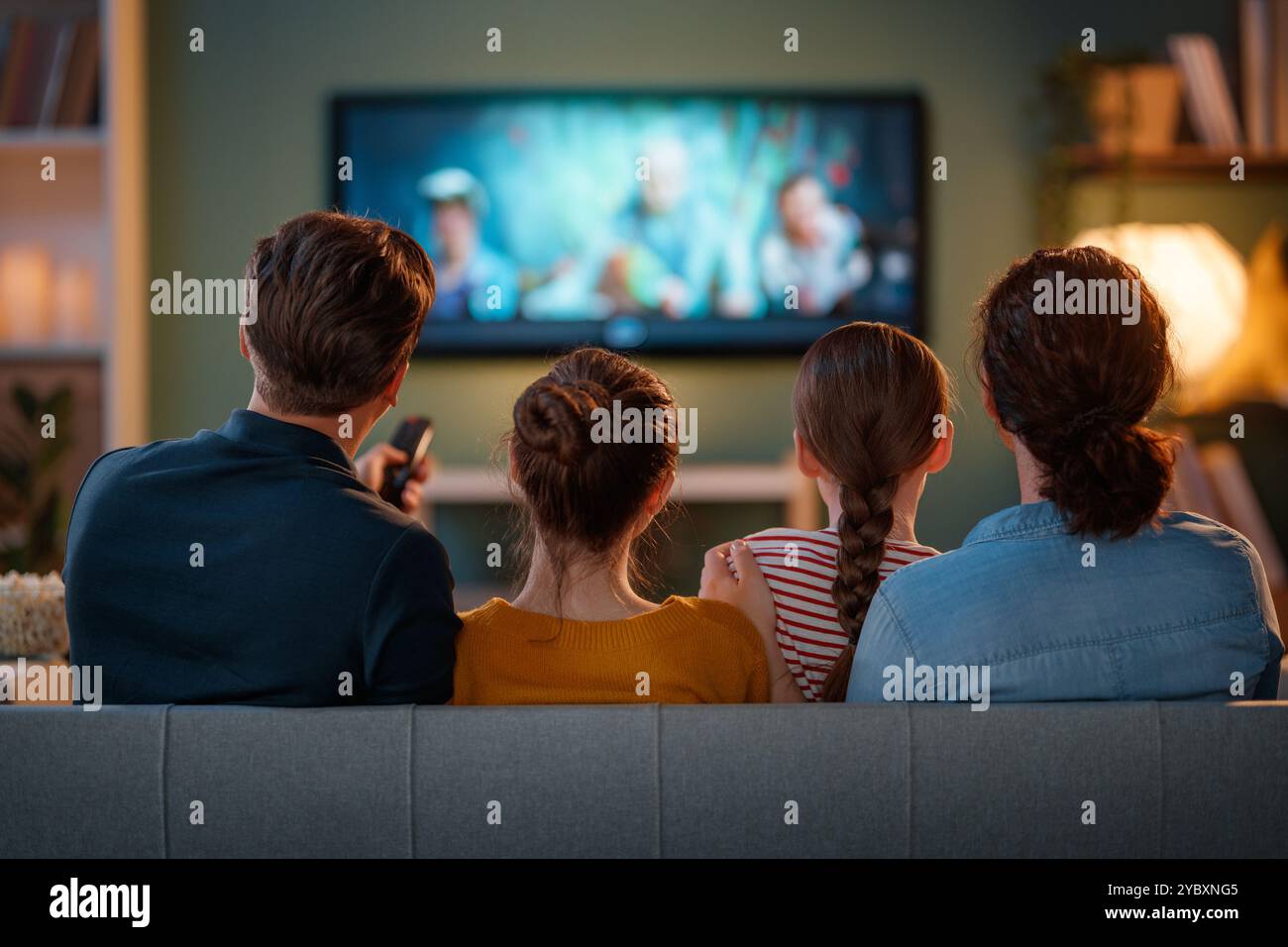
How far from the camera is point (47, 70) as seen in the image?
353 cm

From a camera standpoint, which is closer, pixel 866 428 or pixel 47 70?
pixel 866 428

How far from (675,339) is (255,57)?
156 centimetres

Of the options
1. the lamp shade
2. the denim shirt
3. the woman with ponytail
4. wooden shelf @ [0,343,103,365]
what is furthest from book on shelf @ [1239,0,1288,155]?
wooden shelf @ [0,343,103,365]

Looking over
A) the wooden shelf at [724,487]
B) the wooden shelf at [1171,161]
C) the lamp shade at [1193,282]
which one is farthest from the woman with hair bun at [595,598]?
the wooden shelf at [1171,161]

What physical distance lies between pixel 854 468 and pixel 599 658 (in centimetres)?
36

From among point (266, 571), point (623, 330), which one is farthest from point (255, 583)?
point (623, 330)

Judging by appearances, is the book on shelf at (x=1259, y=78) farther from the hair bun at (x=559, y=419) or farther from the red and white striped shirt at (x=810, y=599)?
the hair bun at (x=559, y=419)

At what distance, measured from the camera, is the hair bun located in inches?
44.6

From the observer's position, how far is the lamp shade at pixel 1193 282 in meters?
3.29

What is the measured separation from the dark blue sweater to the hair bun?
0.15 metres

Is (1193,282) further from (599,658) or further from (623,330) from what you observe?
(599,658)

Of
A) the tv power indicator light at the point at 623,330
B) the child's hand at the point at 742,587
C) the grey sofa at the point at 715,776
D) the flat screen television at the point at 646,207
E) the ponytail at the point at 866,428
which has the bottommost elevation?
the grey sofa at the point at 715,776

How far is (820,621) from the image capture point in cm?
128
